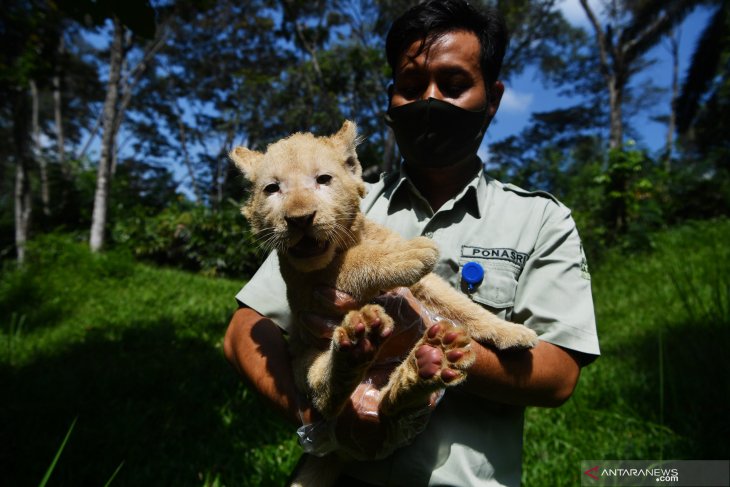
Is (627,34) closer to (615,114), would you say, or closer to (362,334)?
(615,114)

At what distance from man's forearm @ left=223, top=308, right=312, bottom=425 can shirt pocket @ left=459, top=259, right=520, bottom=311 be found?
1.01m

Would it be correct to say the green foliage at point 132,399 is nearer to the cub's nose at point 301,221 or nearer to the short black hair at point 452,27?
the cub's nose at point 301,221

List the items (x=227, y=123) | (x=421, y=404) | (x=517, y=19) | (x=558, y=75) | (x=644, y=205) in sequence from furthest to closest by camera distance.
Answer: (x=558, y=75) < (x=227, y=123) < (x=517, y=19) < (x=644, y=205) < (x=421, y=404)

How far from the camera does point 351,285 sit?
199 cm

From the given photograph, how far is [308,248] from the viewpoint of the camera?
6.35 ft

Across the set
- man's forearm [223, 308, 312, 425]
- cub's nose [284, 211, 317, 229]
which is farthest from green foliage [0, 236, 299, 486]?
cub's nose [284, 211, 317, 229]

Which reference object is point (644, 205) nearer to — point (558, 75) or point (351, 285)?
point (351, 285)

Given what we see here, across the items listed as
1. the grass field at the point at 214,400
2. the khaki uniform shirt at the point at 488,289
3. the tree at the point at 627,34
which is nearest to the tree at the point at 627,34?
the tree at the point at 627,34

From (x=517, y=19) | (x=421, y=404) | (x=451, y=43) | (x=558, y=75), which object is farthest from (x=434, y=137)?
(x=558, y=75)

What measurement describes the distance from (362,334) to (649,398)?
487 cm

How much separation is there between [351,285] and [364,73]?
12.5 meters

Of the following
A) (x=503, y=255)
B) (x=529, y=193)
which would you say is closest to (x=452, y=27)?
(x=529, y=193)

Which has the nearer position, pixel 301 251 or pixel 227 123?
pixel 301 251

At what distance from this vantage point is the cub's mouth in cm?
193
